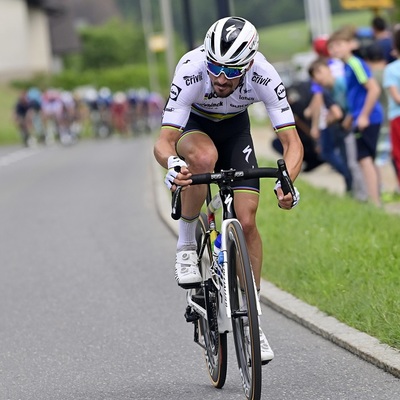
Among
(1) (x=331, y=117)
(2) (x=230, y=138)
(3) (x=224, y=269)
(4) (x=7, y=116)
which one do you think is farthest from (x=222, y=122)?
(4) (x=7, y=116)

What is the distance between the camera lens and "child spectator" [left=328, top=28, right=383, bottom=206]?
1295cm

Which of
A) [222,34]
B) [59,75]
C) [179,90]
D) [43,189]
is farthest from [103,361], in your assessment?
[59,75]

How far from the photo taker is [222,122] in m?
6.68

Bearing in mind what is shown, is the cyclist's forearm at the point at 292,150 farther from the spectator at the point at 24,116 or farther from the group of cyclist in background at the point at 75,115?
the spectator at the point at 24,116

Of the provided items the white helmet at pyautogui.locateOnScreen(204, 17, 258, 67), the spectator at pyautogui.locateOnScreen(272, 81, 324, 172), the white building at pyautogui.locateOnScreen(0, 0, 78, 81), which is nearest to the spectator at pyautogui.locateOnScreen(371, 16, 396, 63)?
the spectator at pyautogui.locateOnScreen(272, 81, 324, 172)

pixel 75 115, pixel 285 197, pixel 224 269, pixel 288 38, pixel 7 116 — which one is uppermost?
pixel 288 38

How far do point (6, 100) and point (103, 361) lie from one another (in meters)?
68.0

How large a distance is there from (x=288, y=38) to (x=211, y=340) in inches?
3457

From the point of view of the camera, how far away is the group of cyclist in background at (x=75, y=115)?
43.4 meters

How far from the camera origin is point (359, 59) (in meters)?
13.2

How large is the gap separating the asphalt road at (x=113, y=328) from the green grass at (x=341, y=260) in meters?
0.32

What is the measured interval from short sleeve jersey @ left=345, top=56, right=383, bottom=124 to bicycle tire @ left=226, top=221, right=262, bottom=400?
7259 mm

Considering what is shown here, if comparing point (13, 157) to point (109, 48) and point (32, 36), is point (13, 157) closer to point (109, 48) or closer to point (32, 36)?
point (32, 36)

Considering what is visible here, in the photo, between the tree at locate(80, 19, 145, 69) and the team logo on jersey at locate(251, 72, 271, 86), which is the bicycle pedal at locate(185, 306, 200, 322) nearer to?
the team logo on jersey at locate(251, 72, 271, 86)
